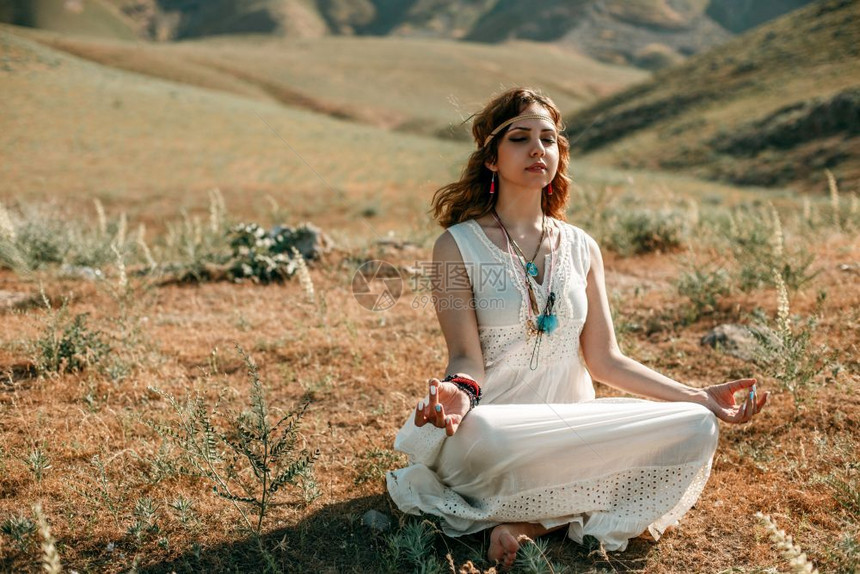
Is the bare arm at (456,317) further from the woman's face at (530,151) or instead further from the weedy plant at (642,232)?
the weedy plant at (642,232)

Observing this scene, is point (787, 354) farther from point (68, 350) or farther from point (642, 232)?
point (68, 350)

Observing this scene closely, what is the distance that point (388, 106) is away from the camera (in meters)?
61.0

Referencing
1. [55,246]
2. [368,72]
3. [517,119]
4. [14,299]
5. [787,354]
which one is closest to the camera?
[517,119]

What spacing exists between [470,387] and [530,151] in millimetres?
1140

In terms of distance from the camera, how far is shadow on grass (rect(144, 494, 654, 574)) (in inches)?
102

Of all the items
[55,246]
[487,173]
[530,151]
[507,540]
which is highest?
[530,151]

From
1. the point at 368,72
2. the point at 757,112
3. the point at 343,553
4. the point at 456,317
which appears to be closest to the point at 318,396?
the point at 343,553

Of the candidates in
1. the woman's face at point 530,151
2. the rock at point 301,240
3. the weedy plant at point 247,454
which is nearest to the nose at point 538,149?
the woman's face at point 530,151

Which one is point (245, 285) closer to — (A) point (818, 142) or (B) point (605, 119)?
(A) point (818, 142)

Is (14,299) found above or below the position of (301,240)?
below

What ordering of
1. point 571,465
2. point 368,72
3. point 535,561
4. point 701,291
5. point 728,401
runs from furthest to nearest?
1. point 368,72
2. point 701,291
3. point 728,401
4. point 571,465
5. point 535,561

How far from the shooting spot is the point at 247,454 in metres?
2.67

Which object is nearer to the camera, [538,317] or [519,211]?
[538,317]

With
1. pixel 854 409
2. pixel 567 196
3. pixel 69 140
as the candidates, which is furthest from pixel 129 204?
pixel 854 409
